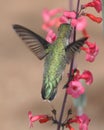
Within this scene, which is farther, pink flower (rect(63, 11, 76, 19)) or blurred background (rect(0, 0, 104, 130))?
blurred background (rect(0, 0, 104, 130))

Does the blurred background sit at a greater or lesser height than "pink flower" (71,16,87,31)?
lesser

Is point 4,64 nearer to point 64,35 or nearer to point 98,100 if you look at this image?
point 98,100

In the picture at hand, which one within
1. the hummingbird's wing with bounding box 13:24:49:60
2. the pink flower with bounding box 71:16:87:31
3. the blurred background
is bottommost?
the blurred background

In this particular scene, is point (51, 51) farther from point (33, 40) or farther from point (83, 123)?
point (83, 123)

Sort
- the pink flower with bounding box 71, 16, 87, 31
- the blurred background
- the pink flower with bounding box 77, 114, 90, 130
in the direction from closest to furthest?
the pink flower with bounding box 71, 16, 87, 31 < the pink flower with bounding box 77, 114, 90, 130 < the blurred background

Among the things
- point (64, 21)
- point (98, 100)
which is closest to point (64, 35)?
point (64, 21)

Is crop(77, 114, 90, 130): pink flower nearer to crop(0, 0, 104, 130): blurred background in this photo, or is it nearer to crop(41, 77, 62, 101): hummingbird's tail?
crop(41, 77, 62, 101): hummingbird's tail

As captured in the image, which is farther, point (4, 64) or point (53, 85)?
point (4, 64)

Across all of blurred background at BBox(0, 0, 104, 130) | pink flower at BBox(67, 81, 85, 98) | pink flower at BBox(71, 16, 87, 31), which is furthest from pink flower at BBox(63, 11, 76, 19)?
blurred background at BBox(0, 0, 104, 130)
